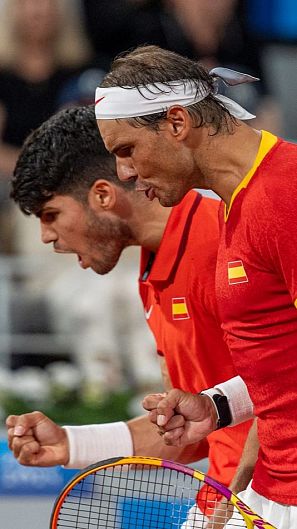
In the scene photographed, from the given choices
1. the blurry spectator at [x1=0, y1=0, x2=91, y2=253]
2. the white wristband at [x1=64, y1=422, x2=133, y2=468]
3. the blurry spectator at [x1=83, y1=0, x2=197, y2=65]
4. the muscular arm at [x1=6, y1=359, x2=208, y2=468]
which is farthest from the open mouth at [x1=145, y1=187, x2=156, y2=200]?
the blurry spectator at [x1=83, y1=0, x2=197, y2=65]

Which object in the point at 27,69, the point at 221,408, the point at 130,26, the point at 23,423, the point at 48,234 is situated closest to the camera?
the point at 221,408

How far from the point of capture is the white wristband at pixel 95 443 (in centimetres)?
334

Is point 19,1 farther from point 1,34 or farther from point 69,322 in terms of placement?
point 69,322

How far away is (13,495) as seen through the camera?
5.80 m

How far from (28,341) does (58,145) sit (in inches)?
125

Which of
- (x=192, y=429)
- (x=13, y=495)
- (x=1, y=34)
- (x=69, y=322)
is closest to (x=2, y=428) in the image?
(x=13, y=495)

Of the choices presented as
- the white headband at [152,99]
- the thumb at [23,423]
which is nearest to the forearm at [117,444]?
the thumb at [23,423]

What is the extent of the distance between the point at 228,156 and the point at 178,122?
0.43ft

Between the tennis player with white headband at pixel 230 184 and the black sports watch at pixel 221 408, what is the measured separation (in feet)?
0.51

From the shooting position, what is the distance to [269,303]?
103 inches

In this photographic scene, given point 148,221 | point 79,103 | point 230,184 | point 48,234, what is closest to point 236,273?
point 230,184

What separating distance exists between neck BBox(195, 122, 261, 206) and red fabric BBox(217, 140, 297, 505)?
45 millimetres

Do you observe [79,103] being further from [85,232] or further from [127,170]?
[127,170]

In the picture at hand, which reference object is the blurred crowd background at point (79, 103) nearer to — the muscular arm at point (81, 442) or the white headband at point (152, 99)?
the muscular arm at point (81, 442)
